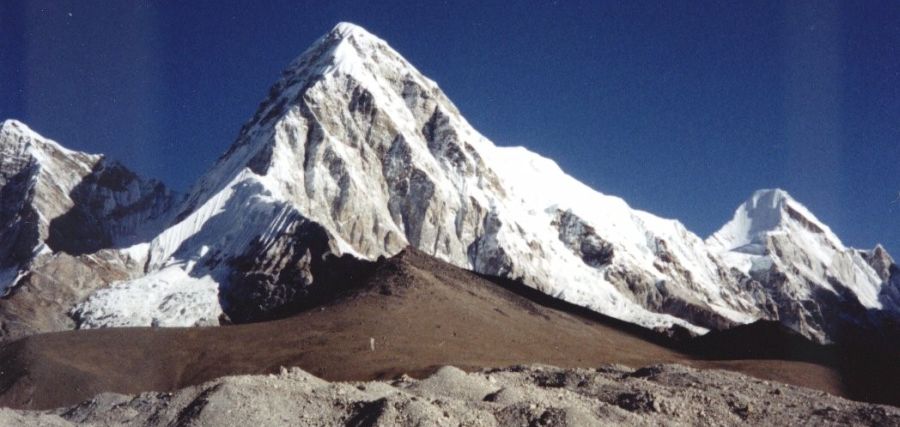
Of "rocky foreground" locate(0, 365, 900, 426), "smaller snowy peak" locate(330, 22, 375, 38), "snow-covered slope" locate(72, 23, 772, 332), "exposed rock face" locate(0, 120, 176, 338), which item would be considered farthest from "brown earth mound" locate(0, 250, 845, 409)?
"smaller snowy peak" locate(330, 22, 375, 38)

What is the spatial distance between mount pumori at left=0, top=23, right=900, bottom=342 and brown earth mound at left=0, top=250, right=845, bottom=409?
90.1 feet

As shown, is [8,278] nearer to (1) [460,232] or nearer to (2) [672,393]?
(1) [460,232]

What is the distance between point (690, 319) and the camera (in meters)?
163

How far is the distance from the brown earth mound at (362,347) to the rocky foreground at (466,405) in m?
19.6

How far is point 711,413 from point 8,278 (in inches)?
4928

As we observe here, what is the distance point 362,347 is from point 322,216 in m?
79.1

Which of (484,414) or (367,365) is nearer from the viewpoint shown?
(484,414)

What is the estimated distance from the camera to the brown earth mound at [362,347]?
5597cm

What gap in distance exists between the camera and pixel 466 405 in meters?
29.0

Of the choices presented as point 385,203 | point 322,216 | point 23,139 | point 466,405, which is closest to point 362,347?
point 466,405

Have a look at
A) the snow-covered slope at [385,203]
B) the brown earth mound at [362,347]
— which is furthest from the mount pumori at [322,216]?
the brown earth mound at [362,347]

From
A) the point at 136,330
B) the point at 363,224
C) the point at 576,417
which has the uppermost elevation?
Result: the point at 363,224

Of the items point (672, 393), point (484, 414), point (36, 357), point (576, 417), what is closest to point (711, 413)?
point (672, 393)

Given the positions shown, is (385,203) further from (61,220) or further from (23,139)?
(23,139)
